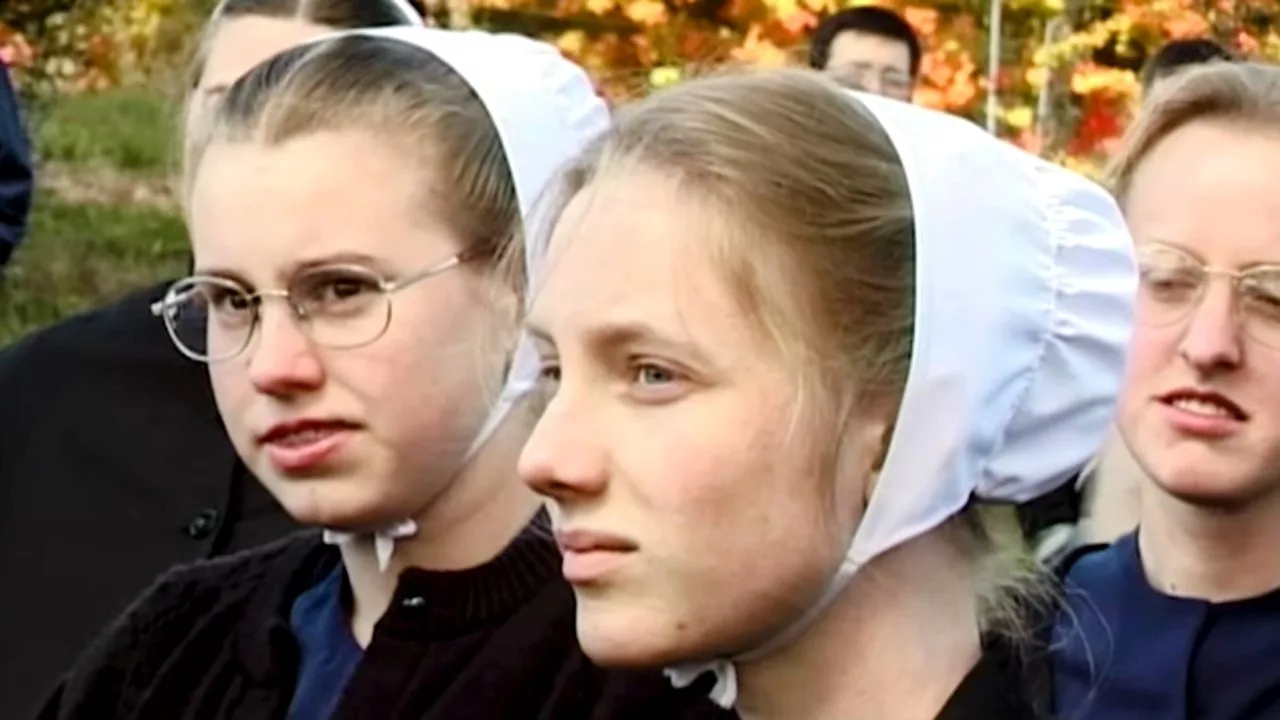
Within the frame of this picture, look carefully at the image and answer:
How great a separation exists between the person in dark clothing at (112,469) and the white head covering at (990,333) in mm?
1290

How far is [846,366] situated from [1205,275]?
24.6 inches

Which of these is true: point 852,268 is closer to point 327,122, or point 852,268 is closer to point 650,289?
point 650,289

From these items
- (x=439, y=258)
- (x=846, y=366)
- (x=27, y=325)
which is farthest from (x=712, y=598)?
(x=27, y=325)

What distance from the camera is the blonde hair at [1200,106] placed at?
2.15 meters

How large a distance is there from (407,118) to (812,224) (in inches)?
18.9

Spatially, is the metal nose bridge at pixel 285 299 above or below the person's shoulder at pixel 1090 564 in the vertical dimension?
above

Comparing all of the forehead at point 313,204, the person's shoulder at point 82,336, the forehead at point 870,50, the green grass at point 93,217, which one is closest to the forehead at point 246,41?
the person's shoulder at point 82,336

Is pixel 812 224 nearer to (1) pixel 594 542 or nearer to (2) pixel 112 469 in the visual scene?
(1) pixel 594 542

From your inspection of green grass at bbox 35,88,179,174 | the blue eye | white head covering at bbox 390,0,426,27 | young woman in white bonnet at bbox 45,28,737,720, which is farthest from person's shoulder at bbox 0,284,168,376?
green grass at bbox 35,88,179,174

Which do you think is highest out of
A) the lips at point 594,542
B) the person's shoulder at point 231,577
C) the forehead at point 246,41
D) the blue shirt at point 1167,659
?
the lips at point 594,542

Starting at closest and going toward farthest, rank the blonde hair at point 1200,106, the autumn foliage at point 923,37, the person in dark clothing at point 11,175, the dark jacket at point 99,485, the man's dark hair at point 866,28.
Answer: the blonde hair at point 1200,106 → the dark jacket at point 99,485 → the person in dark clothing at point 11,175 → the man's dark hair at point 866,28 → the autumn foliage at point 923,37

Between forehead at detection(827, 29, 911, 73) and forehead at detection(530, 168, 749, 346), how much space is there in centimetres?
444

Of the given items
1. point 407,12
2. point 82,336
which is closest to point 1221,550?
point 407,12

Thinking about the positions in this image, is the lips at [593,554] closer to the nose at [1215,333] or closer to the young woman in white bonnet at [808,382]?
the young woman in white bonnet at [808,382]
